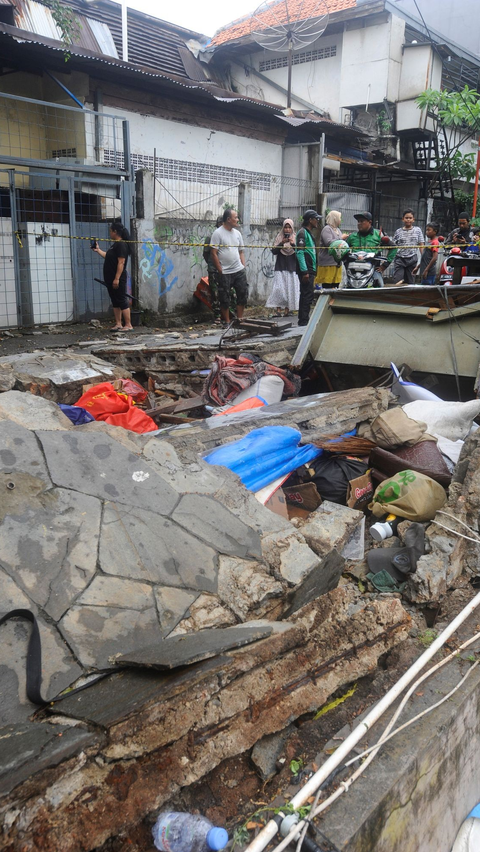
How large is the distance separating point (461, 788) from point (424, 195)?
20.6m

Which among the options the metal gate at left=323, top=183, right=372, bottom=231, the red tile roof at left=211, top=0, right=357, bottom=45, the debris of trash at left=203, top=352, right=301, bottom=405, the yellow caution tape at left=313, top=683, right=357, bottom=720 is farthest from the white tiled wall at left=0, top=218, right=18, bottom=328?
the red tile roof at left=211, top=0, right=357, bottom=45

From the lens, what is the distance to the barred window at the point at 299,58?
19.9m

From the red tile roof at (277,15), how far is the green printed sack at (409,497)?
19.1 metres

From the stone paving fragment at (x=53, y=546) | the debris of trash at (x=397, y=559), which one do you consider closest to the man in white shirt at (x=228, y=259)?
the debris of trash at (x=397, y=559)

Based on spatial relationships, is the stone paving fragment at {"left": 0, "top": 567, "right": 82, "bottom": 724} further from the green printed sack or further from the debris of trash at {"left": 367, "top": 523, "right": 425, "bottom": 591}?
the green printed sack

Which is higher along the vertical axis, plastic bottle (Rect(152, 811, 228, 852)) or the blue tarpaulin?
the blue tarpaulin

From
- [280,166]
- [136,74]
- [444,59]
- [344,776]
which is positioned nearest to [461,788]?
[344,776]

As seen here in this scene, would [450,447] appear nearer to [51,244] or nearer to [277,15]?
[51,244]

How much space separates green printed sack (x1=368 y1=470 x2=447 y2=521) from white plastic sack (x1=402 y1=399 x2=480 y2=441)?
896mm

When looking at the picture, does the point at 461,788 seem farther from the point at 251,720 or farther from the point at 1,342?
the point at 1,342

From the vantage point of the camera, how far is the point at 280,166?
1697 cm

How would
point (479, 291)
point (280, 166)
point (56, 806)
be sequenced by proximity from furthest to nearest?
1. point (280, 166)
2. point (479, 291)
3. point (56, 806)

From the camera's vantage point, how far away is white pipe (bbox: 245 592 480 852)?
1777 millimetres

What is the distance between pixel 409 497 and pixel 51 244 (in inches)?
321
